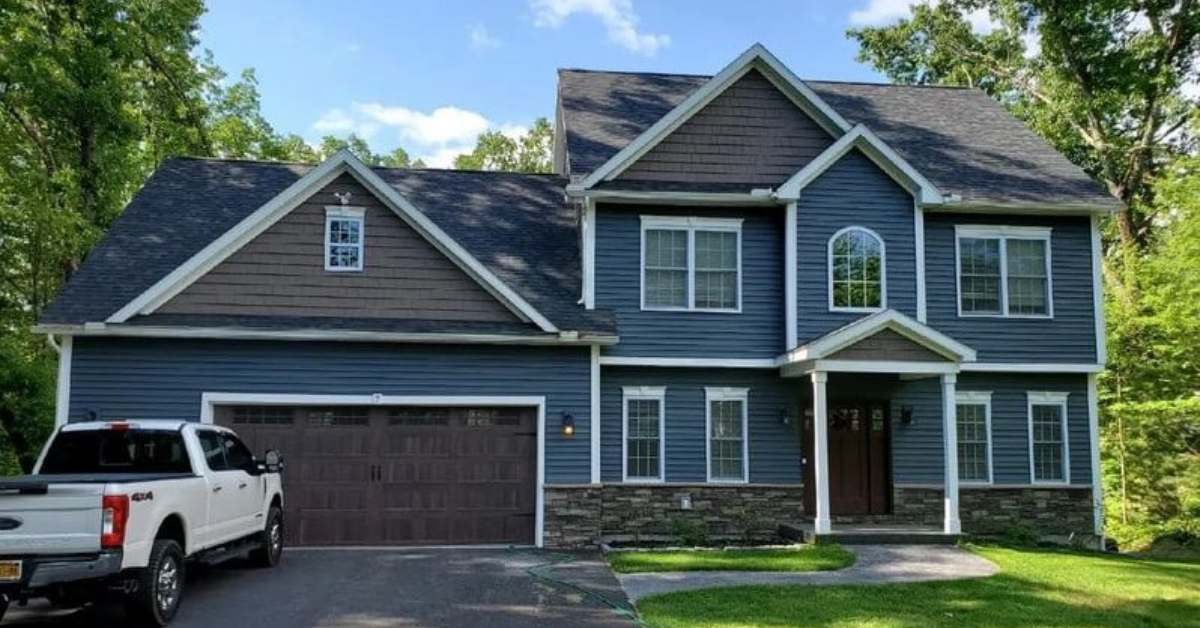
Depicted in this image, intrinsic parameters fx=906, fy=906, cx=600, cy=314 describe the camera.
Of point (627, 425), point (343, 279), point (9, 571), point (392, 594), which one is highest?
point (343, 279)

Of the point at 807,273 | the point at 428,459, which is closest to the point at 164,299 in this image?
the point at 428,459

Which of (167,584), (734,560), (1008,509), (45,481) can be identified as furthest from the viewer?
(1008,509)

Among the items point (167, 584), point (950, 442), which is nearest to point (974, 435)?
point (950, 442)

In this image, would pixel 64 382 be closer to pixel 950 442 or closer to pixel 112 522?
pixel 112 522

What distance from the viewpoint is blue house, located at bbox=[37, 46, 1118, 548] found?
13898 mm

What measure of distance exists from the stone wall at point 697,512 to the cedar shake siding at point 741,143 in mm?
5259

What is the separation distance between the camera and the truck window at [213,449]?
9.97 meters

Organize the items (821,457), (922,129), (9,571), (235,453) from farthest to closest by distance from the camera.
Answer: (922,129), (821,457), (235,453), (9,571)

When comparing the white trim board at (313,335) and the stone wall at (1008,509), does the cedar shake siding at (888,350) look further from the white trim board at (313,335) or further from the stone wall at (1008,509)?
the white trim board at (313,335)

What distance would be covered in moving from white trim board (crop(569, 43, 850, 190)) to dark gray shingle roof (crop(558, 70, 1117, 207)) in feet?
2.79

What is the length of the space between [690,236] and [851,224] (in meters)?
2.77

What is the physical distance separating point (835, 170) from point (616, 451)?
608 cm

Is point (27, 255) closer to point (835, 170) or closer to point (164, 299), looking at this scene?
point (164, 299)

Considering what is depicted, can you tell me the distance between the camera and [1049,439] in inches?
633
